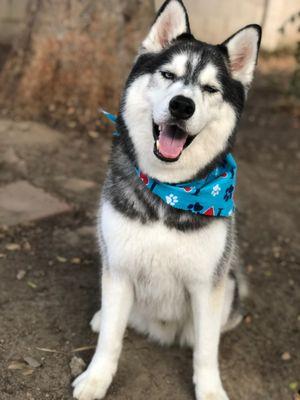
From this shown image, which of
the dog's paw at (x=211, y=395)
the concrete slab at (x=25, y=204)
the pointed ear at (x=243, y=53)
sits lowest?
the dog's paw at (x=211, y=395)

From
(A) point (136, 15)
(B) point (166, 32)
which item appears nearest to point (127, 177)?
(B) point (166, 32)

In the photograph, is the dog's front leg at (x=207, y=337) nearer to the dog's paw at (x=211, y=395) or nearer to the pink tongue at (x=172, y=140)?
the dog's paw at (x=211, y=395)

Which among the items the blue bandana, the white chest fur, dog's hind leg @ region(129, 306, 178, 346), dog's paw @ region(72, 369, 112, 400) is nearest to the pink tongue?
the blue bandana

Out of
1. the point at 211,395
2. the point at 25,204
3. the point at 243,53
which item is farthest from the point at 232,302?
the point at 25,204

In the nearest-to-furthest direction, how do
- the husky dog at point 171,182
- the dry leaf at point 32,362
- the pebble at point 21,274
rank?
the husky dog at point 171,182
the dry leaf at point 32,362
the pebble at point 21,274

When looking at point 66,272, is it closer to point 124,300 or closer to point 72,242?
point 72,242

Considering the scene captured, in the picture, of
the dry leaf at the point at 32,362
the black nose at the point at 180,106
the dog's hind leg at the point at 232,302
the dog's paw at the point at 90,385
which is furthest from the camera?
the dog's hind leg at the point at 232,302

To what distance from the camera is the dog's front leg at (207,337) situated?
280 cm

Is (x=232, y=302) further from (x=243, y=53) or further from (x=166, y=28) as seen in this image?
(x=166, y=28)

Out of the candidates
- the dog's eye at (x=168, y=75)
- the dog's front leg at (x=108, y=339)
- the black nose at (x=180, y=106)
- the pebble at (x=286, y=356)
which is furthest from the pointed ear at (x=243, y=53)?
the pebble at (x=286, y=356)

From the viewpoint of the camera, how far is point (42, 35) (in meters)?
5.61

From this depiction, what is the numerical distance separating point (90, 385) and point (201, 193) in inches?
42.9

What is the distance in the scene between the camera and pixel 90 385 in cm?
285

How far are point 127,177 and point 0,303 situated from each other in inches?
46.0
